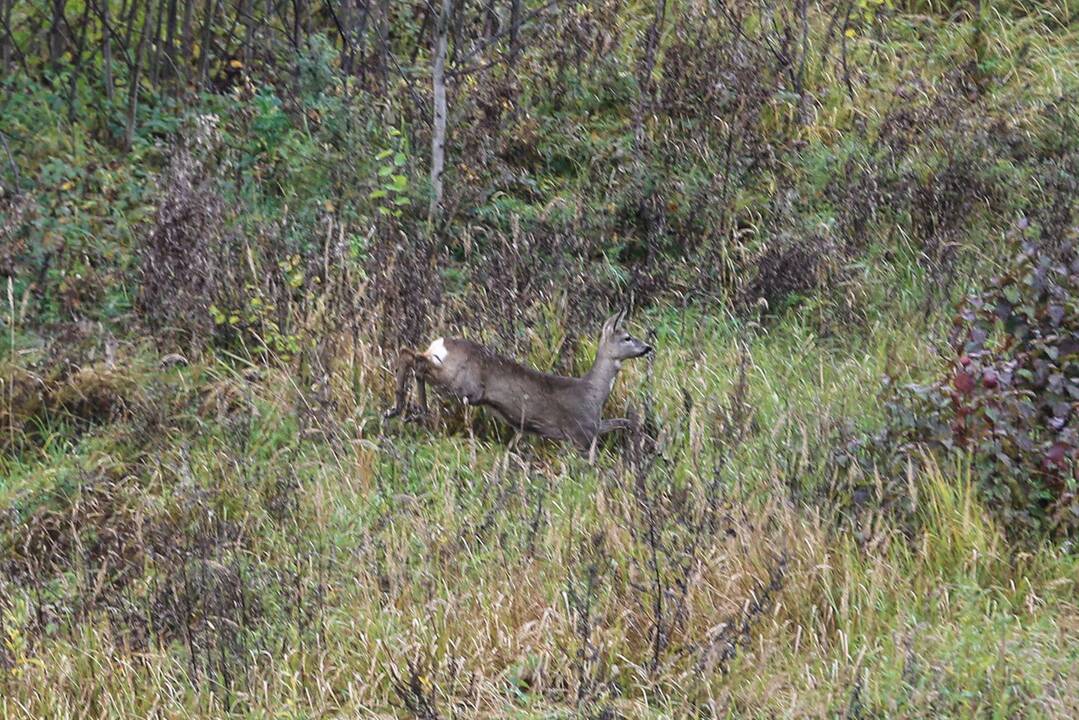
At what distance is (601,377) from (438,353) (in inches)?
35.0

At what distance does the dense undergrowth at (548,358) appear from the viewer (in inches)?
231

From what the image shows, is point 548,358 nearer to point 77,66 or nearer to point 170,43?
point 170,43

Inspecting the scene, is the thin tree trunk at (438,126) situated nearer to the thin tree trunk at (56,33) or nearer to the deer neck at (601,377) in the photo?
the deer neck at (601,377)

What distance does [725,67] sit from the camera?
1103cm

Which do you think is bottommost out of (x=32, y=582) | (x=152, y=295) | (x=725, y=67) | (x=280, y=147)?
(x=32, y=582)

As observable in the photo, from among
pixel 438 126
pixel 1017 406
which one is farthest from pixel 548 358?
pixel 1017 406

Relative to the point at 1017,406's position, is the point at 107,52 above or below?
above

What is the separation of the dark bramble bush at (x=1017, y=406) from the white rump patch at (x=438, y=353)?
219cm

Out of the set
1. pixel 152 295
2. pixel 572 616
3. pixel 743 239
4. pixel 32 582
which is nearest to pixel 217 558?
pixel 32 582

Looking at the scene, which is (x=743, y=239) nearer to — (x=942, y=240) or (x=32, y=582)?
(x=942, y=240)

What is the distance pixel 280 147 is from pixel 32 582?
461cm

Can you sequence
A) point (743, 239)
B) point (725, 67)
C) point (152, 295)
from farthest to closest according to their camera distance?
point (725, 67) → point (743, 239) → point (152, 295)

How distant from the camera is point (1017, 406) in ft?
20.8

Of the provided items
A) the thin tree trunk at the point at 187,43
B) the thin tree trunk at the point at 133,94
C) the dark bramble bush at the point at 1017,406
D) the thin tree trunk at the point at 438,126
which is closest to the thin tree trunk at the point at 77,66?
the thin tree trunk at the point at 133,94
